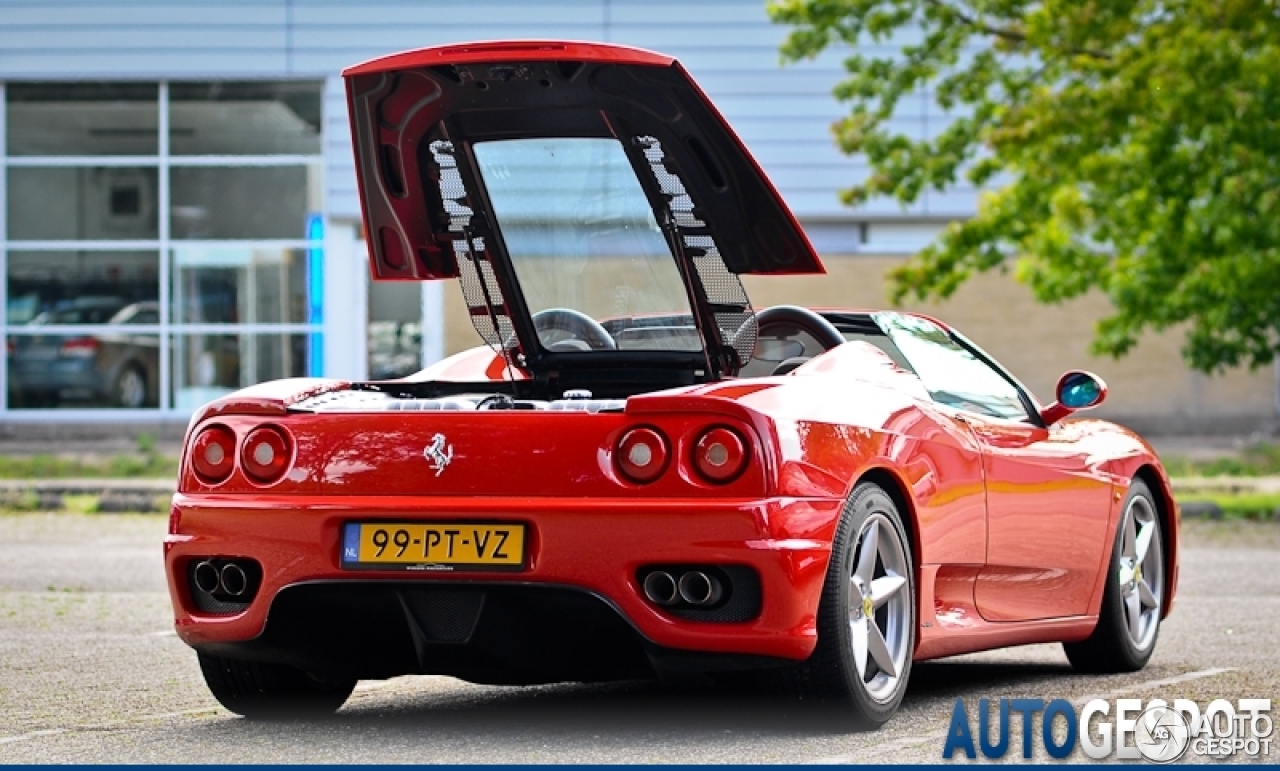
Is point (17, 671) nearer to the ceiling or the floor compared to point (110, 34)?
nearer to the floor

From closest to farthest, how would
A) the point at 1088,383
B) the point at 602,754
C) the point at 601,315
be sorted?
the point at 602,754 < the point at 601,315 < the point at 1088,383

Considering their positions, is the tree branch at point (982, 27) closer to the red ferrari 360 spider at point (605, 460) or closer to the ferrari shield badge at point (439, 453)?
the red ferrari 360 spider at point (605, 460)

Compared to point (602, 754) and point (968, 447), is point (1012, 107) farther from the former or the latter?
point (602, 754)

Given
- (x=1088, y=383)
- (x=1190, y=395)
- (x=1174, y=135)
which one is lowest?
(x=1190, y=395)

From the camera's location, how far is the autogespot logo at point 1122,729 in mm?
5492

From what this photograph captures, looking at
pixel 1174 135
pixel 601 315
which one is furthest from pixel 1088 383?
pixel 1174 135

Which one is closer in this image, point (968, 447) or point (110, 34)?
point (968, 447)

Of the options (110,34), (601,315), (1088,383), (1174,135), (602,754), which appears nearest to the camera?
(602,754)

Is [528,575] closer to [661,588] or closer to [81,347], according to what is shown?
[661,588]

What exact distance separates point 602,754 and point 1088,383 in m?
2.73

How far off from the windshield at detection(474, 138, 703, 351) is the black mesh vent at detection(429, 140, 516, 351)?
0.08m

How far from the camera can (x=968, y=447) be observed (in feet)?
21.5

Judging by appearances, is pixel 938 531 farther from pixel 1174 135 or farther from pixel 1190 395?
Result: pixel 1190 395

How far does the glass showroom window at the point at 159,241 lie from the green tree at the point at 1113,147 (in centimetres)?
849
